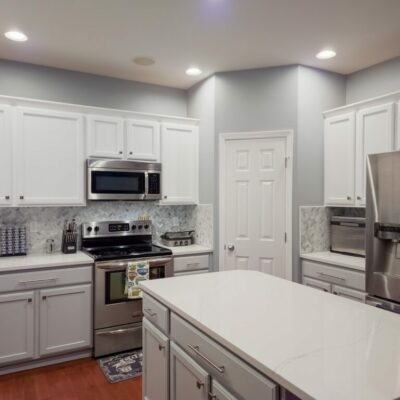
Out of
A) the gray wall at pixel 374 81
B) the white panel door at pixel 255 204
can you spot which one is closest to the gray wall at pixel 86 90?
the white panel door at pixel 255 204

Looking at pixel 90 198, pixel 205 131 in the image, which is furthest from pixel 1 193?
pixel 205 131

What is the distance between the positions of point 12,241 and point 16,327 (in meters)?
0.79

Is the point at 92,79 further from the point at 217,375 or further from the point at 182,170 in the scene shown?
the point at 217,375

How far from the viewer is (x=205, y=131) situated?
3852mm

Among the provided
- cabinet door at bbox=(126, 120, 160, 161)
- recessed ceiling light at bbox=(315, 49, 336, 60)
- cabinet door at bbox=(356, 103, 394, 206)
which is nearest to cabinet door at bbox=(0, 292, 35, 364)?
cabinet door at bbox=(126, 120, 160, 161)

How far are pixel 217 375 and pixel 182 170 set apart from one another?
2721 mm

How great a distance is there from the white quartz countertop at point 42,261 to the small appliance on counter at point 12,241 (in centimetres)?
7

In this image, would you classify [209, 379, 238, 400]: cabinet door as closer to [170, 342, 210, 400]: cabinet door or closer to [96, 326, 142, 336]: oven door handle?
[170, 342, 210, 400]: cabinet door

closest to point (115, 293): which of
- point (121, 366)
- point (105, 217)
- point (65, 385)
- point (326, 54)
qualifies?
point (121, 366)

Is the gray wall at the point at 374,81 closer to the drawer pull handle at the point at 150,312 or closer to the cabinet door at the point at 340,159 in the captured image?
the cabinet door at the point at 340,159

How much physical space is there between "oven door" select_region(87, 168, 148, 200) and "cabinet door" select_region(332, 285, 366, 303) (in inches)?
80.6

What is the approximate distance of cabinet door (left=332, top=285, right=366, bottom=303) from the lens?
9.46 ft

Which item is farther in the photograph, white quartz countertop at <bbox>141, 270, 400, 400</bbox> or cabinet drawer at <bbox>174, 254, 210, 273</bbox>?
cabinet drawer at <bbox>174, 254, 210, 273</bbox>

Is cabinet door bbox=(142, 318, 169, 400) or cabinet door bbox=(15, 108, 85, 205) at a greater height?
cabinet door bbox=(15, 108, 85, 205)
